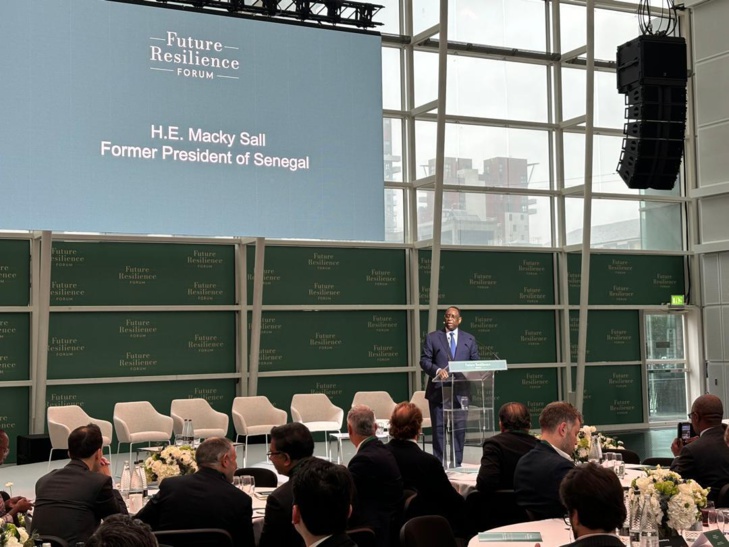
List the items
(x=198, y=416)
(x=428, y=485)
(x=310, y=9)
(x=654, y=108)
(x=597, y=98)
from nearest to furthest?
(x=428, y=485), (x=654, y=108), (x=198, y=416), (x=310, y=9), (x=597, y=98)

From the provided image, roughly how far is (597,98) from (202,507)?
1194 cm

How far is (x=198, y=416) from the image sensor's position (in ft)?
32.7

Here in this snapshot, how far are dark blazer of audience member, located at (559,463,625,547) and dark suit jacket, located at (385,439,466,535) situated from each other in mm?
2196

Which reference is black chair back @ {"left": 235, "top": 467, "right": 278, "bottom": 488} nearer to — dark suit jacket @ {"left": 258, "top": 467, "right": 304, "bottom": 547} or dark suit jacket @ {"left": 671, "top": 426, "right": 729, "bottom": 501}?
dark suit jacket @ {"left": 258, "top": 467, "right": 304, "bottom": 547}

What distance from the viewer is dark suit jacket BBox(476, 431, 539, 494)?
16.4 feet

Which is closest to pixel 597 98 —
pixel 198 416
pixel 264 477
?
pixel 198 416

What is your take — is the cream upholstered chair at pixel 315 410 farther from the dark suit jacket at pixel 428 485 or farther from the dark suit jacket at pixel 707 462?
the dark suit jacket at pixel 707 462

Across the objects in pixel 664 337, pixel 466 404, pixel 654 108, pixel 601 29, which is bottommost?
pixel 466 404

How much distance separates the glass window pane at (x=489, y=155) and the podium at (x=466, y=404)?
5536 millimetres

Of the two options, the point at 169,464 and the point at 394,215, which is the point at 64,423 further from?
the point at 394,215

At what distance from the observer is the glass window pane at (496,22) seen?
43.4ft

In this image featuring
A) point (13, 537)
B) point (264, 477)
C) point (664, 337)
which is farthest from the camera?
point (664, 337)

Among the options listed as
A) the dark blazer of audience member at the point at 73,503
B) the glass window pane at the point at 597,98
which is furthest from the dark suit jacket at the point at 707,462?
the glass window pane at the point at 597,98

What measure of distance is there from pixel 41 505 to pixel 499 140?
10.4 metres
